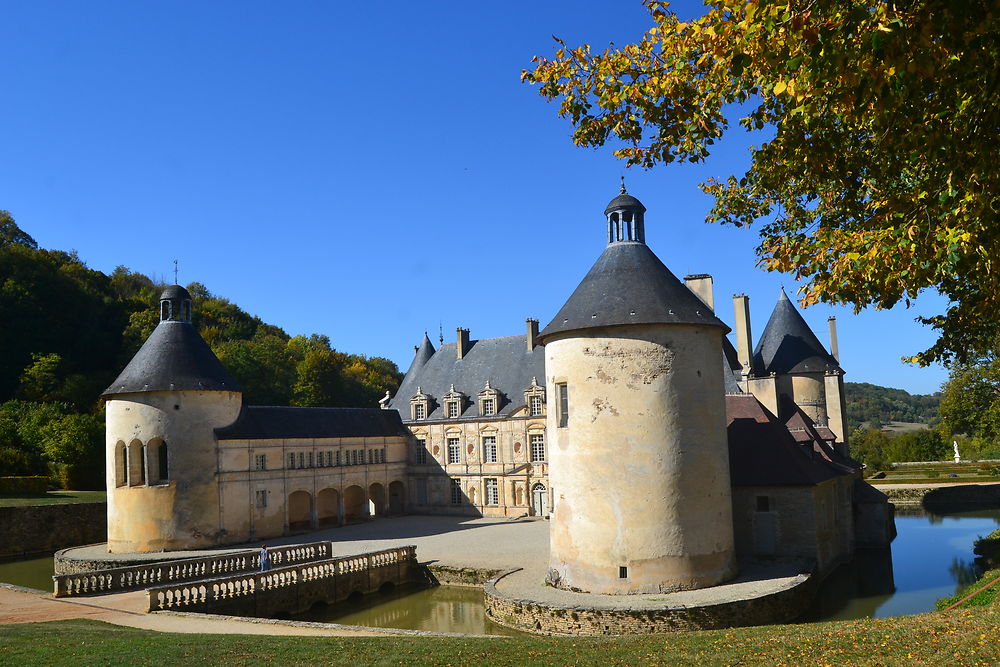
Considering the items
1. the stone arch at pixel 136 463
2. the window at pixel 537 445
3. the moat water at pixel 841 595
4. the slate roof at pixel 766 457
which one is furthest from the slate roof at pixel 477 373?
the moat water at pixel 841 595

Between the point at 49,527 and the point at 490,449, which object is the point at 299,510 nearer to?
the point at 490,449

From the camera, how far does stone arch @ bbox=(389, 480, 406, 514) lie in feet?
118

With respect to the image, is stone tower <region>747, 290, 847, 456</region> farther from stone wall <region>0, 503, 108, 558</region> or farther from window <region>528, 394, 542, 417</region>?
stone wall <region>0, 503, 108, 558</region>

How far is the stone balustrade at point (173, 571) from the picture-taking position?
18.0 meters

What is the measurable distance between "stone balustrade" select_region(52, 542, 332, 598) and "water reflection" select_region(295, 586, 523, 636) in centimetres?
257

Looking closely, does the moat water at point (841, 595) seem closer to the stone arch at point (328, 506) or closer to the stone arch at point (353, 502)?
the stone arch at point (328, 506)

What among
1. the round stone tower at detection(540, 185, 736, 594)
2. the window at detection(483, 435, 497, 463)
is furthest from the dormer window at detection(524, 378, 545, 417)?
the round stone tower at detection(540, 185, 736, 594)

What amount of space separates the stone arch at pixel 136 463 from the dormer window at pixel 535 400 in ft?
49.6

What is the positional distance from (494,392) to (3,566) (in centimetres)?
1931

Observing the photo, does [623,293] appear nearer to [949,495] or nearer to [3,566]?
[3,566]

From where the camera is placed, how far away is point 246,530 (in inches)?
1093

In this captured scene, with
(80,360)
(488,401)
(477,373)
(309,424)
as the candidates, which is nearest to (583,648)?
(309,424)

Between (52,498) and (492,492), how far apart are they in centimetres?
1824

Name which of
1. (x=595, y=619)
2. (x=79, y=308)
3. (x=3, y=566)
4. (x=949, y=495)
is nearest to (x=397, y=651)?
(x=595, y=619)
